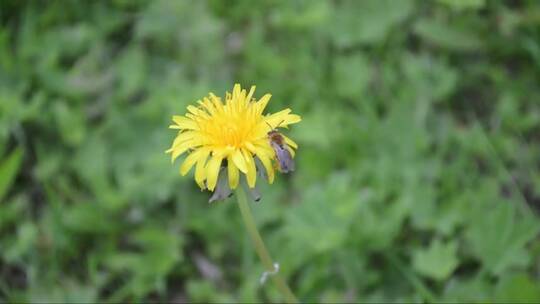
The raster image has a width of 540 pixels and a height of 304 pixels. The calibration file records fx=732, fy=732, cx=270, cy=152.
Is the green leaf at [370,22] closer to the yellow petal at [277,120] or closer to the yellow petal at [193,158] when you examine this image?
the yellow petal at [277,120]

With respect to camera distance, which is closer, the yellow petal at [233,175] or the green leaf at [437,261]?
the yellow petal at [233,175]

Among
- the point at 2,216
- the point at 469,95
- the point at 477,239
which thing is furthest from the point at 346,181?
the point at 2,216

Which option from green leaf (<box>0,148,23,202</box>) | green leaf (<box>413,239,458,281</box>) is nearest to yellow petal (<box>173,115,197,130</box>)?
green leaf (<box>413,239,458,281</box>)

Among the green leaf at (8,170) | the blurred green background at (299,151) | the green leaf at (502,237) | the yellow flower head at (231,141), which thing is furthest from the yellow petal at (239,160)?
the green leaf at (8,170)

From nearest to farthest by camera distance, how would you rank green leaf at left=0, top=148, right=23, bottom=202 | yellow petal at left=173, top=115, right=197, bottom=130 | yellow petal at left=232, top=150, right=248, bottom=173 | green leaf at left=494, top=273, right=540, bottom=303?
yellow petal at left=232, top=150, right=248, bottom=173, yellow petal at left=173, top=115, right=197, bottom=130, green leaf at left=494, top=273, right=540, bottom=303, green leaf at left=0, top=148, right=23, bottom=202

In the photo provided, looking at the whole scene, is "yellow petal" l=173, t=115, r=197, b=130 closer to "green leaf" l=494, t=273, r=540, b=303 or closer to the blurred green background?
the blurred green background

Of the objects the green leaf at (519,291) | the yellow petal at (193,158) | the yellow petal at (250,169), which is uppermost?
the yellow petal at (193,158)

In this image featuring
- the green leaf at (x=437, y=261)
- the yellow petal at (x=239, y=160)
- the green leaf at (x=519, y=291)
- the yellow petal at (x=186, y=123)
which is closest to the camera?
the yellow petal at (x=239, y=160)
